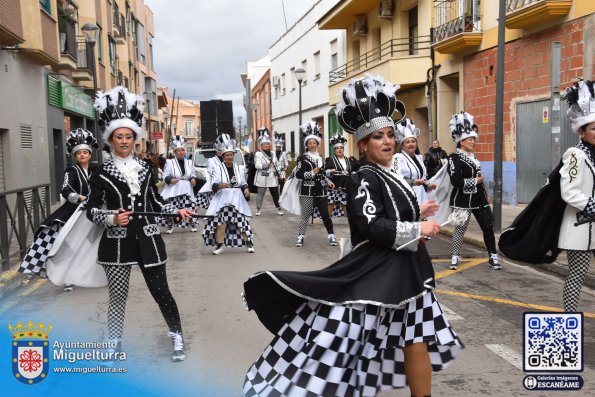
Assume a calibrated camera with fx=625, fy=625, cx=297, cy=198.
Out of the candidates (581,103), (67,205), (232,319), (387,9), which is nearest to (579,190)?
(581,103)

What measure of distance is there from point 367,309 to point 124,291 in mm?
2322

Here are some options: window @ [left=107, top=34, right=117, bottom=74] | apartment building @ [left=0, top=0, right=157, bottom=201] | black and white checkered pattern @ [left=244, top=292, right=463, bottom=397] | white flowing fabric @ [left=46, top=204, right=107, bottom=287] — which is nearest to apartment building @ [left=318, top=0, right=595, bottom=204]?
black and white checkered pattern @ [left=244, top=292, right=463, bottom=397]

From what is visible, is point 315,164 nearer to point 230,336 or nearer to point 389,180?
point 230,336

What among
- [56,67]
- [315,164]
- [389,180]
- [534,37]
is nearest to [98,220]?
[389,180]

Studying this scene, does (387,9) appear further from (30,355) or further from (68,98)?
(30,355)

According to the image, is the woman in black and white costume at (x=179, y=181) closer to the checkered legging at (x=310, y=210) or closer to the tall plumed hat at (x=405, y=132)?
the checkered legging at (x=310, y=210)

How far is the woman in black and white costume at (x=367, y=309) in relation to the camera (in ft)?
10.8

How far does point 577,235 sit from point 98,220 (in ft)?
12.1

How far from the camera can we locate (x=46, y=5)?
60.3 ft

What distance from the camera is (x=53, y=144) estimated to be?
20625 mm

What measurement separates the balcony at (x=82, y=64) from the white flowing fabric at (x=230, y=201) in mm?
15187

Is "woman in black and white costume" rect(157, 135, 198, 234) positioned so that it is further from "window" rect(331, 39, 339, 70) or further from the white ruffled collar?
"window" rect(331, 39, 339, 70)

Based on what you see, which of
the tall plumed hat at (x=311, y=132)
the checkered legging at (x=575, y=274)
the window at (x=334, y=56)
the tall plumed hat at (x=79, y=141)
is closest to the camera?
the checkered legging at (x=575, y=274)

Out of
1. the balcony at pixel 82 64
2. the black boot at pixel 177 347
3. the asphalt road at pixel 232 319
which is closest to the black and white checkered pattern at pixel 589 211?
the asphalt road at pixel 232 319
